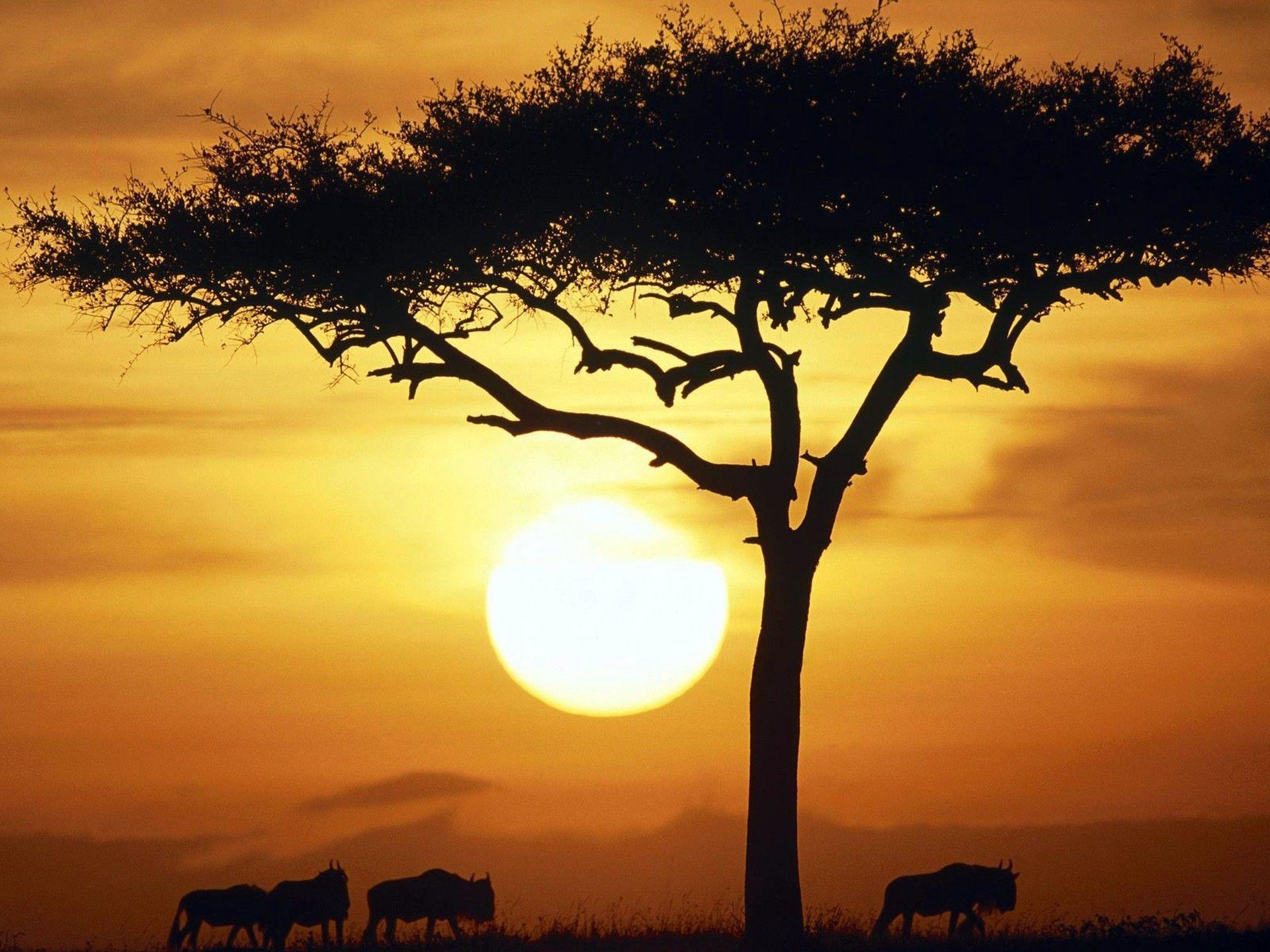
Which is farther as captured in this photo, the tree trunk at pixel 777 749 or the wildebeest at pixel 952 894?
the wildebeest at pixel 952 894

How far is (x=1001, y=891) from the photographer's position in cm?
2883

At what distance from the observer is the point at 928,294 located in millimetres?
28438

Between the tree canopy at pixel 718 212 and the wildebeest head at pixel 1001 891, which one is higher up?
the tree canopy at pixel 718 212

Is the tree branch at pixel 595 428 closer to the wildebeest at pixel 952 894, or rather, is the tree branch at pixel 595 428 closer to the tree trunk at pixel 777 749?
the tree trunk at pixel 777 749

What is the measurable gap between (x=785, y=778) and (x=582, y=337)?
7009 millimetres

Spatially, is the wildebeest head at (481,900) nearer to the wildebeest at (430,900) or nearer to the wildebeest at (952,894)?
the wildebeest at (430,900)

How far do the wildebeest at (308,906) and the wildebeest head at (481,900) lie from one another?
1.85 meters

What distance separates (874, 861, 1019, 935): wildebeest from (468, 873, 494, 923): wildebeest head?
571cm

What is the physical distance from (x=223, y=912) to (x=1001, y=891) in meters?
11.4

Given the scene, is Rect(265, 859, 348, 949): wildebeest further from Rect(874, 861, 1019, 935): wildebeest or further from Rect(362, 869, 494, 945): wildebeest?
Rect(874, 861, 1019, 935): wildebeest

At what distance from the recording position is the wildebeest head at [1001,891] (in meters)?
28.7

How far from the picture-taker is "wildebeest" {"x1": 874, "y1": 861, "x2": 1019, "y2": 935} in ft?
94.2

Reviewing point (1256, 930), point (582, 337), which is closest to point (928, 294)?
point (582, 337)

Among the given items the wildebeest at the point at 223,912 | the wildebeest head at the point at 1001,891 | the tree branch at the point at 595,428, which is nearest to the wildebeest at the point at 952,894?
the wildebeest head at the point at 1001,891
